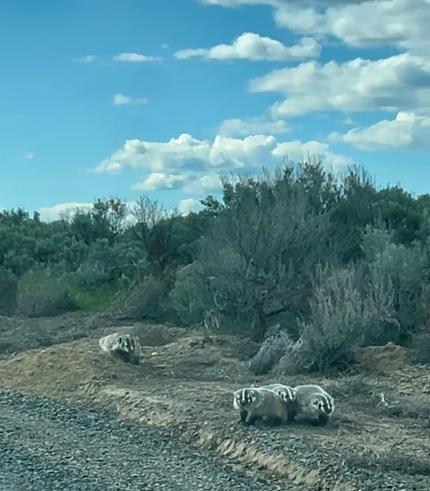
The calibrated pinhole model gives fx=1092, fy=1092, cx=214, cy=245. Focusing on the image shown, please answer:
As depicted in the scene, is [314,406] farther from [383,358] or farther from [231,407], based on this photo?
[383,358]

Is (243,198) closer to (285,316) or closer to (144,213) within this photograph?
(285,316)

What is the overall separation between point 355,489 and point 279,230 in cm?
1154

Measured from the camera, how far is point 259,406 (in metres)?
13.1

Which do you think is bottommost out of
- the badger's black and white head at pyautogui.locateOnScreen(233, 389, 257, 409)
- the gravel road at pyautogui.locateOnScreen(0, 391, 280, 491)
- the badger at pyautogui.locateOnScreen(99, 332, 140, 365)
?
the gravel road at pyautogui.locateOnScreen(0, 391, 280, 491)

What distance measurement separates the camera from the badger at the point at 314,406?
13.1 metres

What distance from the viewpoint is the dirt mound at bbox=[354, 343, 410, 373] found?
17.2m

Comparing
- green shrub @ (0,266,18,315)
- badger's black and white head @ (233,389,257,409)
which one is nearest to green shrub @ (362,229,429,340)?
badger's black and white head @ (233,389,257,409)

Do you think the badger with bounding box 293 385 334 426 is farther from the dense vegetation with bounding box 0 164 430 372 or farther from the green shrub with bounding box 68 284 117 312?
the green shrub with bounding box 68 284 117 312

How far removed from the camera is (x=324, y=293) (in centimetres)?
1877

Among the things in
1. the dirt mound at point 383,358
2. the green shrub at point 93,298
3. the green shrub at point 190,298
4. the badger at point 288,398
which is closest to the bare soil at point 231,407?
the dirt mound at point 383,358

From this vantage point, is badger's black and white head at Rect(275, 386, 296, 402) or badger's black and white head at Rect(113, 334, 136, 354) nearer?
badger's black and white head at Rect(275, 386, 296, 402)

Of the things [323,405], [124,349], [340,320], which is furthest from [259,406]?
[124,349]

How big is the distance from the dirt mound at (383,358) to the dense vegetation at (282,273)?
0.27 meters

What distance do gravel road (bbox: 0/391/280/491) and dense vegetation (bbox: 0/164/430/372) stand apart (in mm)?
3965
